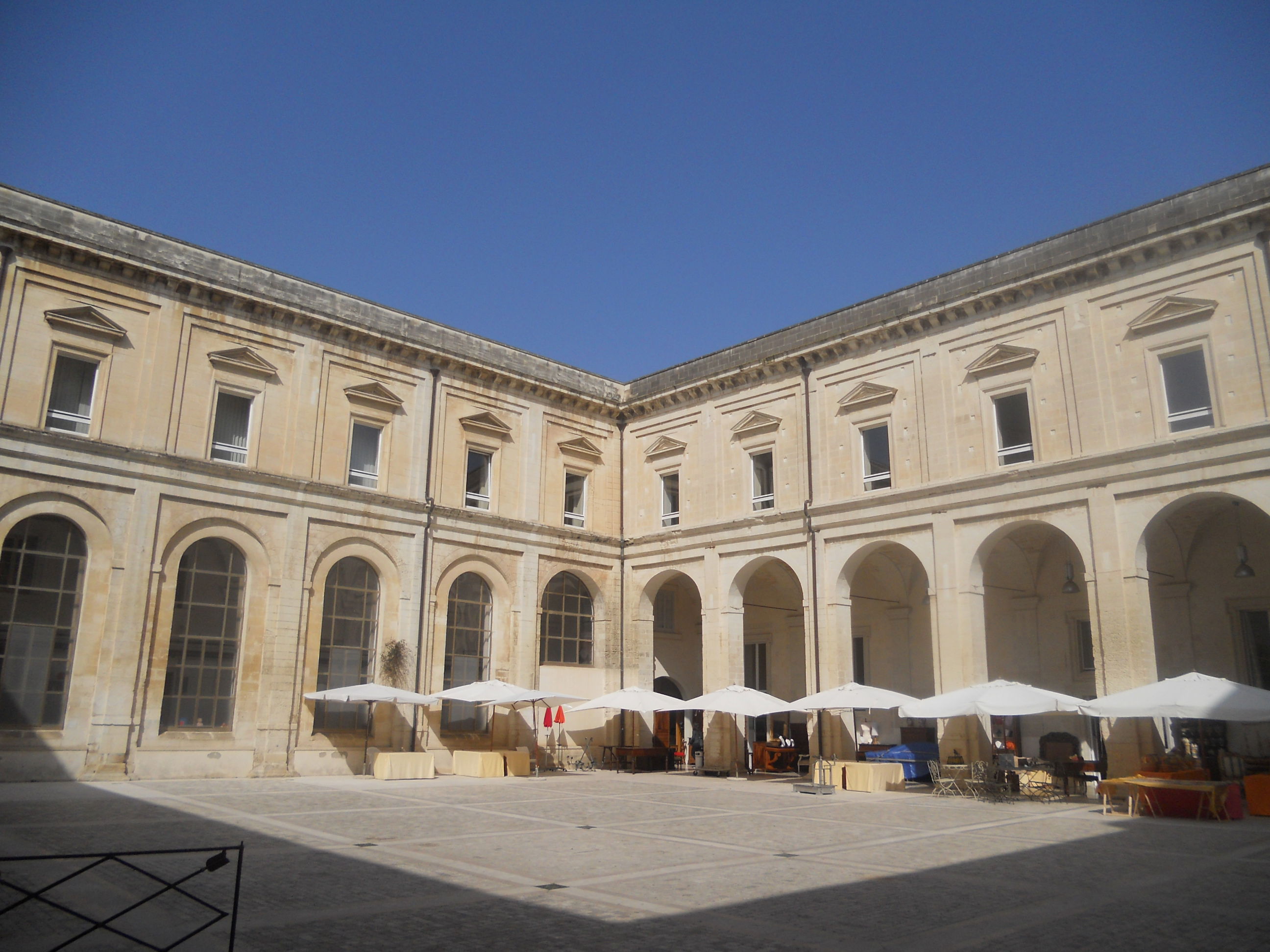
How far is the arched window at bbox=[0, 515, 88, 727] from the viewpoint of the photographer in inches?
751

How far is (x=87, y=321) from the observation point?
2088 cm

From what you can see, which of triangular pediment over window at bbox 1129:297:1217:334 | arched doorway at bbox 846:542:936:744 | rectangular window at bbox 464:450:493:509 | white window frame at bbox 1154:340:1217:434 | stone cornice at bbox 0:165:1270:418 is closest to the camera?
white window frame at bbox 1154:340:1217:434

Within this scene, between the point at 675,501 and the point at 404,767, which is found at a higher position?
the point at 675,501

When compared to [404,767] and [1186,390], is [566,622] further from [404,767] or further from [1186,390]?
[1186,390]

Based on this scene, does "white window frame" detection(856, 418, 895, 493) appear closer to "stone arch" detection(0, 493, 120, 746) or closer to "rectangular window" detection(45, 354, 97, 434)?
"stone arch" detection(0, 493, 120, 746)

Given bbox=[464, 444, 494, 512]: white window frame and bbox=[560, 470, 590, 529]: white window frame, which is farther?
bbox=[560, 470, 590, 529]: white window frame

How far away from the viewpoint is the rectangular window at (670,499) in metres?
29.9

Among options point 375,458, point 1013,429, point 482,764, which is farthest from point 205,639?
point 1013,429

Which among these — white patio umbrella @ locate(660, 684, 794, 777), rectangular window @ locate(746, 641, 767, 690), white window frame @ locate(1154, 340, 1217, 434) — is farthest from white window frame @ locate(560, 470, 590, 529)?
white window frame @ locate(1154, 340, 1217, 434)

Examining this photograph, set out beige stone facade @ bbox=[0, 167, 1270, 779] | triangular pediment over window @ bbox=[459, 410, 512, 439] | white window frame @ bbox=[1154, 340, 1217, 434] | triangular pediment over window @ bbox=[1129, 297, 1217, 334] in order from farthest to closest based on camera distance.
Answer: triangular pediment over window @ bbox=[459, 410, 512, 439] < beige stone facade @ bbox=[0, 167, 1270, 779] < triangular pediment over window @ bbox=[1129, 297, 1217, 334] < white window frame @ bbox=[1154, 340, 1217, 434]

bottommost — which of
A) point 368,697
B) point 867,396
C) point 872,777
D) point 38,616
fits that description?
point 872,777

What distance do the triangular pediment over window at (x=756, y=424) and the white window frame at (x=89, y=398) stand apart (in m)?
16.1

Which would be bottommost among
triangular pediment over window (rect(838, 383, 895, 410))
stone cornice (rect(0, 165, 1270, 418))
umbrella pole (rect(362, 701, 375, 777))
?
umbrella pole (rect(362, 701, 375, 777))

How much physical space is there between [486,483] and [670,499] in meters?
5.93
